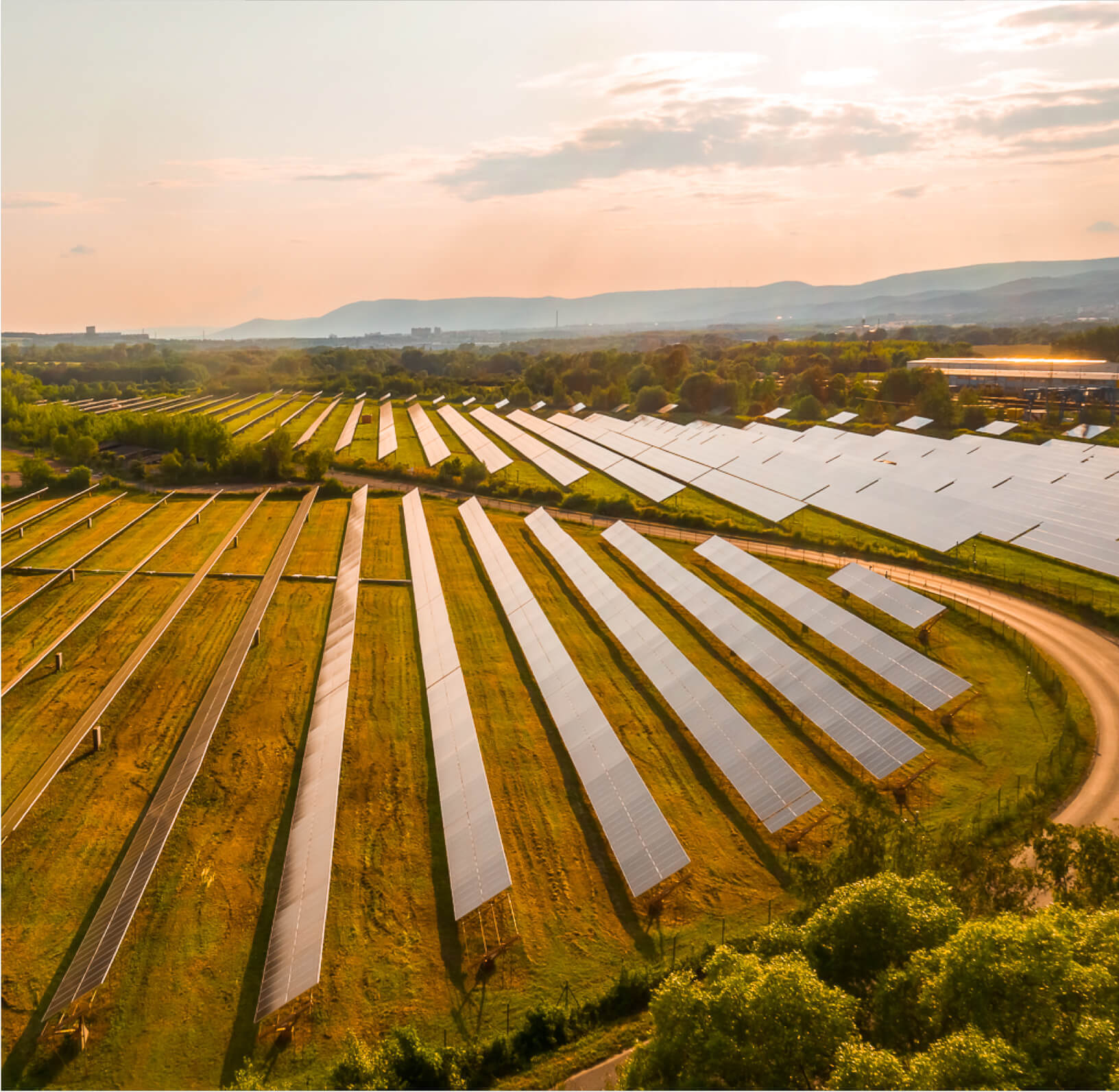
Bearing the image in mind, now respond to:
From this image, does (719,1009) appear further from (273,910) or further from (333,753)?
(333,753)

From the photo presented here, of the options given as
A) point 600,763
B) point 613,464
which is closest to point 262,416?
point 613,464

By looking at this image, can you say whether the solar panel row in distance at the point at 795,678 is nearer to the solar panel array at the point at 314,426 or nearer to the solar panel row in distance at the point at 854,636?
the solar panel row in distance at the point at 854,636

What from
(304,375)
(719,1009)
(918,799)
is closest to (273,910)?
(719,1009)

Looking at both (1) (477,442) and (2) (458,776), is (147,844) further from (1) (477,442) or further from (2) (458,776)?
(1) (477,442)

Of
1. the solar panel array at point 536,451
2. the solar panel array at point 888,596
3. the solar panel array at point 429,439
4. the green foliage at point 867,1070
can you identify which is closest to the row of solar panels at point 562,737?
the solar panel array at point 888,596

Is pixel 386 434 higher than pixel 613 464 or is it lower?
higher
